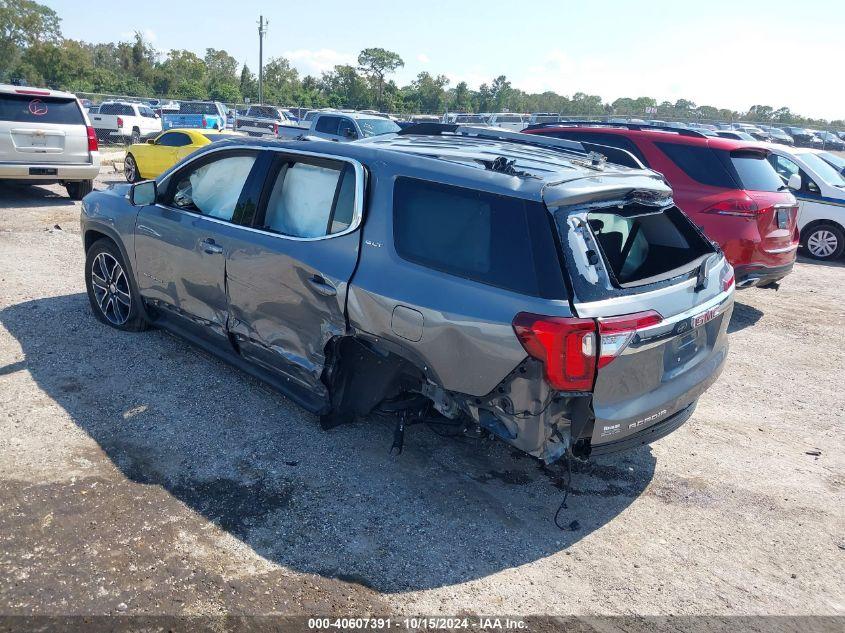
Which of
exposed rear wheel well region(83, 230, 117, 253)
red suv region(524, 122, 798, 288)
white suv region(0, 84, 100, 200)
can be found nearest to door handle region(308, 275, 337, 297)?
exposed rear wheel well region(83, 230, 117, 253)

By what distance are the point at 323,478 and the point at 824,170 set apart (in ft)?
37.1

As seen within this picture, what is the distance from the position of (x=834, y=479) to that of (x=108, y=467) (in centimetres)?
430

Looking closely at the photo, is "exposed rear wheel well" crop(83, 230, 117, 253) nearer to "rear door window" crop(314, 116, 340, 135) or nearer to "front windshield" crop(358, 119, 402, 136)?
"front windshield" crop(358, 119, 402, 136)

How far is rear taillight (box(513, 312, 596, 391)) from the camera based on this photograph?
9.62ft

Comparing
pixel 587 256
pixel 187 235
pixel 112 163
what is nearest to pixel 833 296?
pixel 587 256

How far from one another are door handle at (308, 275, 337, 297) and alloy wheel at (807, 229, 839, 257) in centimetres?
1052

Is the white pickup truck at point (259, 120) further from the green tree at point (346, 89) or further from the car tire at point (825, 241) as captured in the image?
the green tree at point (346, 89)

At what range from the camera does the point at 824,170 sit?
11547 millimetres

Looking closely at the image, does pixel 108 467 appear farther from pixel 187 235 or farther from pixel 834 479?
pixel 834 479

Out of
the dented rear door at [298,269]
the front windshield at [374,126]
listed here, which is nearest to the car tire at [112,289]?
the dented rear door at [298,269]

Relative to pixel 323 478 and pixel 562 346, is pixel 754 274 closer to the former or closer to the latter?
pixel 562 346

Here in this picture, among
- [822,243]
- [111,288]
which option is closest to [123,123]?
[111,288]

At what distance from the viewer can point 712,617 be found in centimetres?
291

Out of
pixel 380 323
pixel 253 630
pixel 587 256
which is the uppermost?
pixel 587 256
